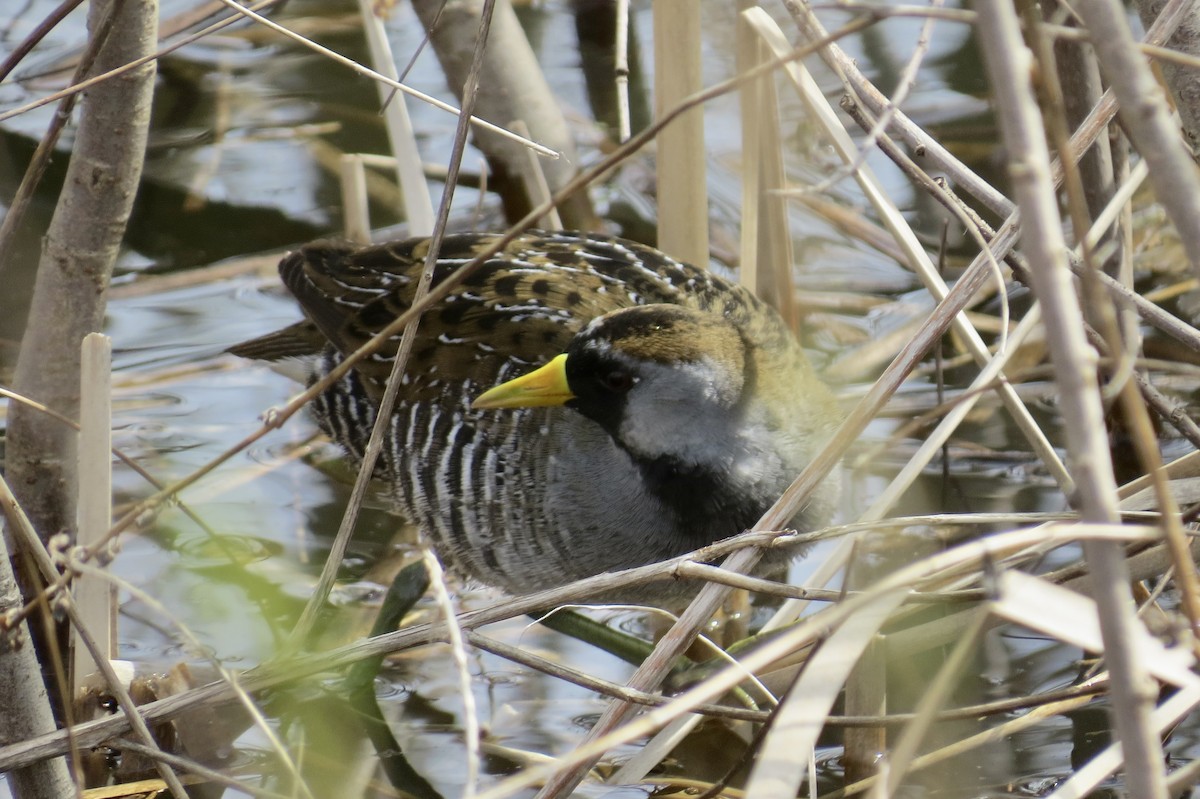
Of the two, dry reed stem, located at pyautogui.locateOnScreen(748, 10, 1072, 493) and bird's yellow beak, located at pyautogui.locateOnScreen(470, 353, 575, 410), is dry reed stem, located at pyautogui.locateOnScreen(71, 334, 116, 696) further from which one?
dry reed stem, located at pyautogui.locateOnScreen(748, 10, 1072, 493)

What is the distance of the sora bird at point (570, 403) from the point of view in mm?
2570

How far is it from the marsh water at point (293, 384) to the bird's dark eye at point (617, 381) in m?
0.60

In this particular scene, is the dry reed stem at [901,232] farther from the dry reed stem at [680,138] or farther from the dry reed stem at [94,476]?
the dry reed stem at [94,476]

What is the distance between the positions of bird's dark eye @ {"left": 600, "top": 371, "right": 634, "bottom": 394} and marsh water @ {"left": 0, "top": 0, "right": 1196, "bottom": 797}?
0.60 meters

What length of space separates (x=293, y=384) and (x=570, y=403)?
4.96 ft

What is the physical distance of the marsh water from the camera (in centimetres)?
276

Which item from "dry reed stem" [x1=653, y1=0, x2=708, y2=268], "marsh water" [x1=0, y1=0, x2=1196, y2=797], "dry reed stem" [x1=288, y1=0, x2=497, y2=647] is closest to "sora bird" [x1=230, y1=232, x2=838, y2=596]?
"dry reed stem" [x1=653, y1=0, x2=708, y2=268]

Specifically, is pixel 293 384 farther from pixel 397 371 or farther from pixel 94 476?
pixel 397 371

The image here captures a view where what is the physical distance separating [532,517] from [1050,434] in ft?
4.78

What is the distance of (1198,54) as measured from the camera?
2.01m

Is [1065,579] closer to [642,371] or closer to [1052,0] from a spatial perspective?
[642,371]

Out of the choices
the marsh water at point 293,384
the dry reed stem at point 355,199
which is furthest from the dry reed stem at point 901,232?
the dry reed stem at point 355,199

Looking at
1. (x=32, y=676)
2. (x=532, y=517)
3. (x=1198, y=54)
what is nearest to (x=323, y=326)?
(x=532, y=517)

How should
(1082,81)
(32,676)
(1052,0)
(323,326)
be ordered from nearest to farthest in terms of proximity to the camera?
(32,676) < (1052,0) < (1082,81) < (323,326)
